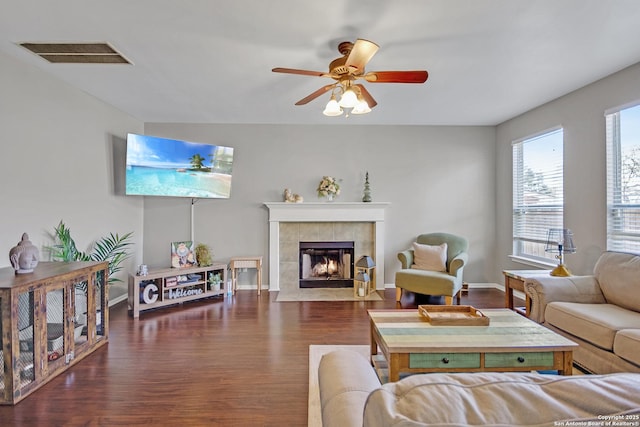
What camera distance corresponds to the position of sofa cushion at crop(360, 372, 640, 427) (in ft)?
1.84

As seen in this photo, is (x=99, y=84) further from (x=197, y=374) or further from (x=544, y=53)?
(x=544, y=53)

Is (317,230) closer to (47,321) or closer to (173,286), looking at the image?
(173,286)

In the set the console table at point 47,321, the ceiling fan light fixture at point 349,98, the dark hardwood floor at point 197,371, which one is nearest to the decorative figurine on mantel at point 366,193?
the dark hardwood floor at point 197,371

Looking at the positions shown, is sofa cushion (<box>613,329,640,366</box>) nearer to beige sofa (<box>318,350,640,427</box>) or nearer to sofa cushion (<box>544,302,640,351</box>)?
sofa cushion (<box>544,302,640,351</box>)

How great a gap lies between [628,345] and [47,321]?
4037mm

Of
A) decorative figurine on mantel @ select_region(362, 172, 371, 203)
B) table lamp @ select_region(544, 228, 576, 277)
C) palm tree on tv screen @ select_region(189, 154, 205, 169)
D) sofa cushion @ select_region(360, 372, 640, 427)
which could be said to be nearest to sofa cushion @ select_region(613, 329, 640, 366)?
table lamp @ select_region(544, 228, 576, 277)

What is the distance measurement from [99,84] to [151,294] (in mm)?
2456

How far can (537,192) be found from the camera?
433cm

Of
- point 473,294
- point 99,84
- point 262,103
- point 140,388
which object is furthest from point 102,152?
point 473,294

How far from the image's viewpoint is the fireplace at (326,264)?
5.19 meters

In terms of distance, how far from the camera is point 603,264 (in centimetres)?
286

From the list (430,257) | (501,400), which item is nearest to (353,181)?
(430,257)

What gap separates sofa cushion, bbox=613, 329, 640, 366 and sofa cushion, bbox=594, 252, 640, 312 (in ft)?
1.89

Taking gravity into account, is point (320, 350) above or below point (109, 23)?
below
